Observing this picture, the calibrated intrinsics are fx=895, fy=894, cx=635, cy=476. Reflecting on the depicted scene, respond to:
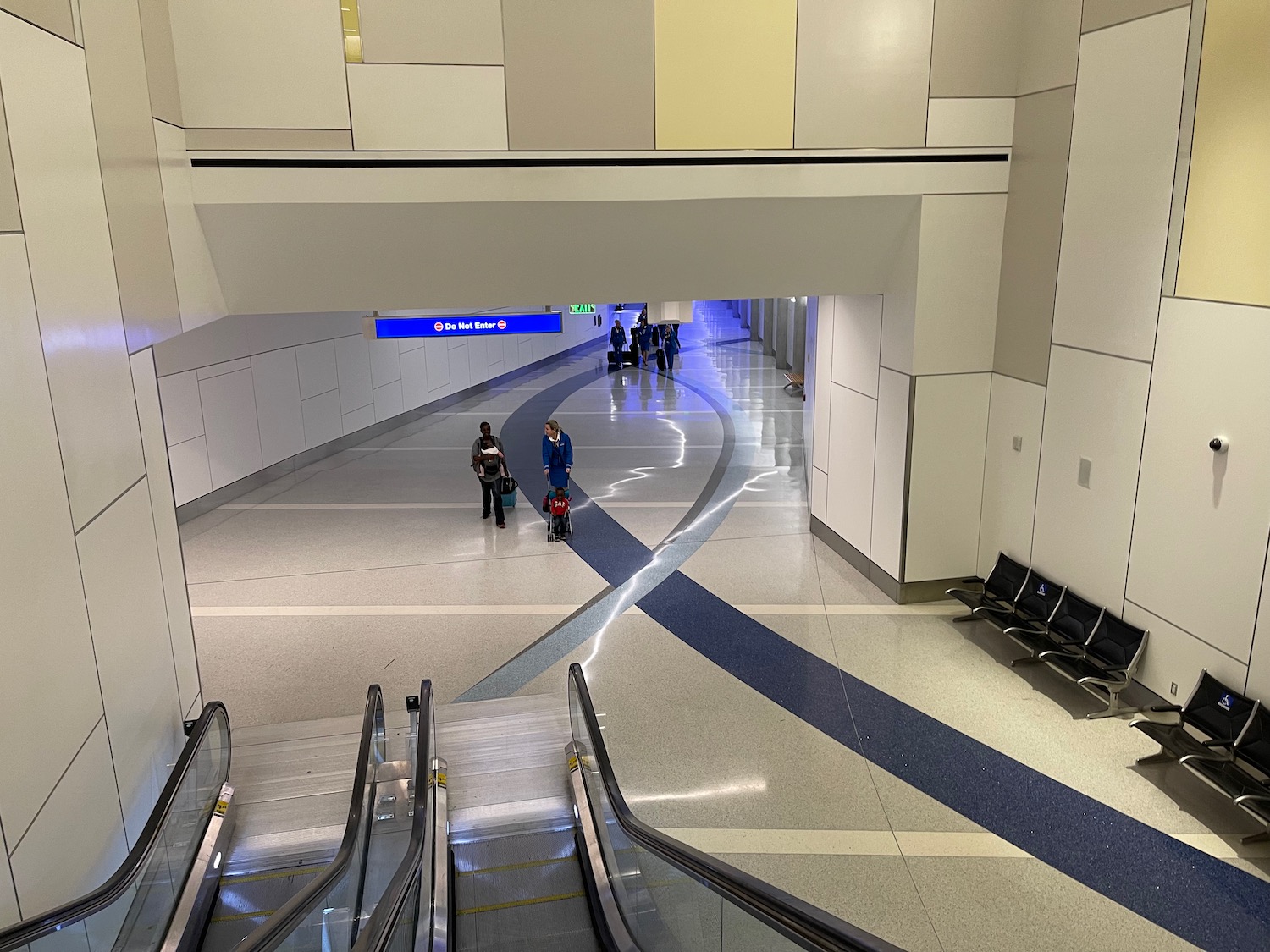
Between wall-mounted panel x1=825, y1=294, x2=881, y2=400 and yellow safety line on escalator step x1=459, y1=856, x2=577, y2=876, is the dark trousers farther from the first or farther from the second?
yellow safety line on escalator step x1=459, y1=856, x2=577, y2=876

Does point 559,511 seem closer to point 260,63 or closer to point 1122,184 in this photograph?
point 260,63

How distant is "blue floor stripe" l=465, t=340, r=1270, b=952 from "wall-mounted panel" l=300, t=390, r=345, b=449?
27.2 ft

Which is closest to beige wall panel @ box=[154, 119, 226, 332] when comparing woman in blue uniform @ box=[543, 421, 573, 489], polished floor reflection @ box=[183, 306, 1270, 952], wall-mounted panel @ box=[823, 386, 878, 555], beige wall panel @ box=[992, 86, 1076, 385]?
polished floor reflection @ box=[183, 306, 1270, 952]

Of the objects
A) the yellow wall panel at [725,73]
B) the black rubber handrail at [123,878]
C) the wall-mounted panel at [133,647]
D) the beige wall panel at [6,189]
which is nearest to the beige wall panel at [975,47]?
the yellow wall panel at [725,73]

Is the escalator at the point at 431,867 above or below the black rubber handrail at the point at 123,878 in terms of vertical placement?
below

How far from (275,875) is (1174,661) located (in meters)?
5.88

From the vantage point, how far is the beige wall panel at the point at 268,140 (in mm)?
6477

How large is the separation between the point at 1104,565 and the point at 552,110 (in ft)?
18.1

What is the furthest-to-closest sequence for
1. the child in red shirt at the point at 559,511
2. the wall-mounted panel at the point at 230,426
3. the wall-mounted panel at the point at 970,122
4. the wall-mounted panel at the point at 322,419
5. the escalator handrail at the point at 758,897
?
the wall-mounted panel at the point at 322,419
the wall-mounted panel at the point at 230,426
the child in red shirt at the point at 559,511
the wall-mounted panel at the point at 970,122
the escalator handrail at the point at 758,897

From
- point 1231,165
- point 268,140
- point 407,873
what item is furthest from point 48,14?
point 1231,165

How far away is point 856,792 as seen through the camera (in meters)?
5.78

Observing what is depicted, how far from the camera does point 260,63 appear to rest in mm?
6438

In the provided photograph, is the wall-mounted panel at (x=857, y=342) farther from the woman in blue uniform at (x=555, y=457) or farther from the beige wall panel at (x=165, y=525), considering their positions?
the beige wall panel at (x=165, y=525)

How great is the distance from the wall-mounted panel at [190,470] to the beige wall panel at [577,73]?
7384 mm
